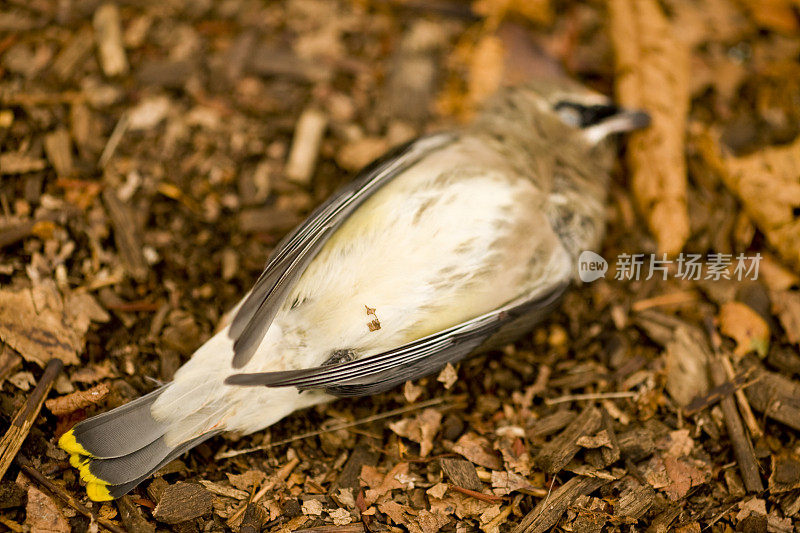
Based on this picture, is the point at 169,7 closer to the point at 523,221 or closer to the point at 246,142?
the point at 246,142

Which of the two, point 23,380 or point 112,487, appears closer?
point 112,487

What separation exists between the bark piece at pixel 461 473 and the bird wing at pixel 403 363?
437mm

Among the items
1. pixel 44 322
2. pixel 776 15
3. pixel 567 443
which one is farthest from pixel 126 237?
pixel 776 15

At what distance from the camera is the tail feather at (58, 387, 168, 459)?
2.65 m

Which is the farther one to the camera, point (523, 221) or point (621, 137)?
point (621, 137)

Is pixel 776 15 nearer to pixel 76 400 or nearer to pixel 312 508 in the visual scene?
pixel 312 508

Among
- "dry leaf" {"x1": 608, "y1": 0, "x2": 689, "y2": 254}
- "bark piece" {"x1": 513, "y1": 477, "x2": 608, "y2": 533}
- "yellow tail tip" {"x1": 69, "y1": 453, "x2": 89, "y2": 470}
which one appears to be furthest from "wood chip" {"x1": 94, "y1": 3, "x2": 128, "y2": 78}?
"bark piece" {"x1": 513, "y1": 477, "x2": 608, "y2": 533}

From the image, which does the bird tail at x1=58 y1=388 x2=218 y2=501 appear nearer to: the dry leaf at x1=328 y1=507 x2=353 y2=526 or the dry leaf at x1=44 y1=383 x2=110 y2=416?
the dry leaf at x1=44 y1=383 x2=110 y2=416

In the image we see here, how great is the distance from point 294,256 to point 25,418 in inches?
55.2

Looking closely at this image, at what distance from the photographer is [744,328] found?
345cm

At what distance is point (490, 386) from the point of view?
335 centimetres

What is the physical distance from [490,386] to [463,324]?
1.99 feet

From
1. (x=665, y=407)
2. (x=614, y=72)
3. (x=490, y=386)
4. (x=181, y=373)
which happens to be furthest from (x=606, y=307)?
(x=181, y=373)

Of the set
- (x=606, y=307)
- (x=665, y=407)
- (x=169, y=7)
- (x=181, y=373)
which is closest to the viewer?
(x=181, y=373)
